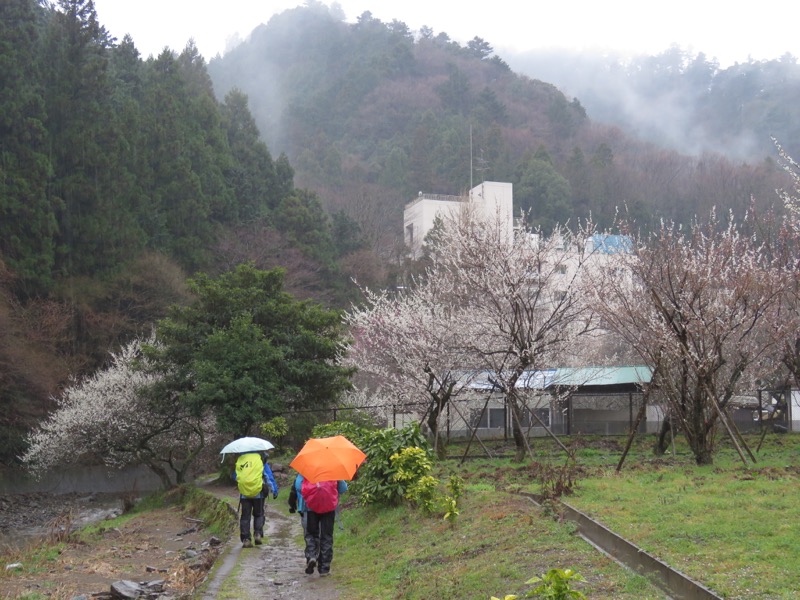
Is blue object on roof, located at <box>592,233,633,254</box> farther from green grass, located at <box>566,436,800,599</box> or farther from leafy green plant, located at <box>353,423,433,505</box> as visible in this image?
Answer: leafy green plant, located at <box>353,423,433,505</box>

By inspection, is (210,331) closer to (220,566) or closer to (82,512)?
(82,512)

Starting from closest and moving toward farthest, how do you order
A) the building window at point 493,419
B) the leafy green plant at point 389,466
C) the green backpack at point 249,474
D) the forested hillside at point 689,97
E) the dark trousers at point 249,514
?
the green backpack at point 249,474 < the dark trousers at point 249,514 < the leafy green plant at point 389,466 < the building window at point 493,419 < the forested hillside at point 689,97

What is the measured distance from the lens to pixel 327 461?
30.5 feet

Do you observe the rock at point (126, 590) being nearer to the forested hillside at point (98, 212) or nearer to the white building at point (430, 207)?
the forested hillside at point (98, 212)

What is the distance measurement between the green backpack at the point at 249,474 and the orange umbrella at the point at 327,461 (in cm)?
167

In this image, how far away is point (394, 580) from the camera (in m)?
8.70

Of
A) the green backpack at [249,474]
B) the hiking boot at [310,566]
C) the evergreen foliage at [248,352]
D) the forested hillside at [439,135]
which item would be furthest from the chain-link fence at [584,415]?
the forested hillside at [439,135]

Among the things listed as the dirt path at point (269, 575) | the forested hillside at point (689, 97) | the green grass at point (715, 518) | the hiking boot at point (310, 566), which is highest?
the forested hillside at point (689, 97)

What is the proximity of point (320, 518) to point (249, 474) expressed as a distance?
187 centimetres

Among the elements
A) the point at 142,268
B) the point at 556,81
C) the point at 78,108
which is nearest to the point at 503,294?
the point at 142,268

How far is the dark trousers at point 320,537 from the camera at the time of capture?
939cm

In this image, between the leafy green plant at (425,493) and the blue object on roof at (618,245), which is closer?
the leafy green plant at (425,493)

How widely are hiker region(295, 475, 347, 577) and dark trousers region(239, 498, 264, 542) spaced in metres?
1.80

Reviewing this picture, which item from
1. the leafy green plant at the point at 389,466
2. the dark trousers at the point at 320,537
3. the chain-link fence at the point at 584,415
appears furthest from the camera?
the chain-link fence at the point at 584,415
